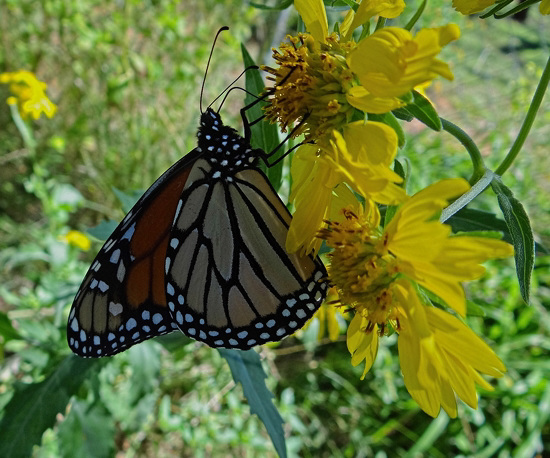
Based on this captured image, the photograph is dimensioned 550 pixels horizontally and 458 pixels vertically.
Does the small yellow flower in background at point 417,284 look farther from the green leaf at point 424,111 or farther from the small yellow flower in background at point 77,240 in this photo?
the small yellow flower in background at point 77,240

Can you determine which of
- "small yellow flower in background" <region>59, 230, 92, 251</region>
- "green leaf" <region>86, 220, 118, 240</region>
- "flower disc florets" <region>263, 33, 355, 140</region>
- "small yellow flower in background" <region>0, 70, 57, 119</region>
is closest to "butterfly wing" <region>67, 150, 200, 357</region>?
"green leaf" <region>86, 220, 118, 240</region>

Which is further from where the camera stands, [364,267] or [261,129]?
[261,129]

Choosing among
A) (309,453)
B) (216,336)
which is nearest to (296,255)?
(216,336)

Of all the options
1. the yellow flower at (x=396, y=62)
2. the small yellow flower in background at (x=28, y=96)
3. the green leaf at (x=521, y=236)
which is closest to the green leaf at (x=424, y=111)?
the yellow flower at (x=396, y=62)

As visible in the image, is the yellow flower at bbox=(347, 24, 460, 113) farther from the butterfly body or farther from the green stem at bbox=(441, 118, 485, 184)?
the butterfly body

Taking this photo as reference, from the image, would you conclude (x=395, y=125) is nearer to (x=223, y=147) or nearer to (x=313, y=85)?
(x=313, y=85)

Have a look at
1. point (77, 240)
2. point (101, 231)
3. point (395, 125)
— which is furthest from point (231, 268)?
point (77, 240)

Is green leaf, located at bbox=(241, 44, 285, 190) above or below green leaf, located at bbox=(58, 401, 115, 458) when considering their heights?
above
